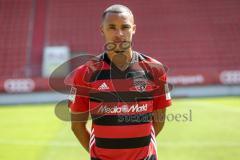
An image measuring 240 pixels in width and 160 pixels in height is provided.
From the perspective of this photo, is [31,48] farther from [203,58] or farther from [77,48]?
[203,58]

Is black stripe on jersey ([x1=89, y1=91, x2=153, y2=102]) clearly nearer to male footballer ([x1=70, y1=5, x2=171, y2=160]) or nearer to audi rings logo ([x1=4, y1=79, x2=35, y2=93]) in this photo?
male footballer ([x1=70, y1=5, x2=171, y2=160])

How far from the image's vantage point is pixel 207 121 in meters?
11.2

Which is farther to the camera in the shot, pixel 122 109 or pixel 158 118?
pixel 158 118

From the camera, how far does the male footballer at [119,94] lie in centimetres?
293

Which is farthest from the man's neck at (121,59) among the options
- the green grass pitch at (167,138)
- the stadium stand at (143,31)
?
the stadium stand at (143,31)

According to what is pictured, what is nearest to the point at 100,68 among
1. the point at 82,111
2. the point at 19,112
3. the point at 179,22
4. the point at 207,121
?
the point at 82,111

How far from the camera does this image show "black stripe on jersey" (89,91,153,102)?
9.89ft

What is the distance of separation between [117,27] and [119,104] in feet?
1.66

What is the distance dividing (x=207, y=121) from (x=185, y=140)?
248 centimetres

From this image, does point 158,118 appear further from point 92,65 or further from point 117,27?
point 117,27

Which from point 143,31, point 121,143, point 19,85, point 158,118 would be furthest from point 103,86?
point 143,31

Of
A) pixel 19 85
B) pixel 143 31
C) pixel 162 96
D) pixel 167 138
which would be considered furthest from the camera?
pixel 143 31

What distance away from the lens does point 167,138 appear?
9.16m

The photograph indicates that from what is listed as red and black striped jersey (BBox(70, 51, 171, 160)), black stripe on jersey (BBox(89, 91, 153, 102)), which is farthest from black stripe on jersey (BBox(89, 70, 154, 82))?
black stripe on jersey (BBox(89, 91, 153, 102))
